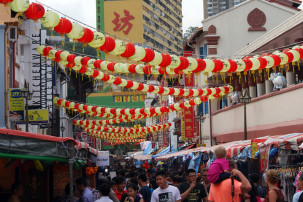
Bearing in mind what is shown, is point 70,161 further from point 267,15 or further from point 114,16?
point 114,16

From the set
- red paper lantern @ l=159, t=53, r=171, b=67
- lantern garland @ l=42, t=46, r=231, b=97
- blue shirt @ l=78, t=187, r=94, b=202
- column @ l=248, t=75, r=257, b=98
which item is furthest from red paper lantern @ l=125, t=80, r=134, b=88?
blue shirt @ l=78, t=187, r=94, b=202

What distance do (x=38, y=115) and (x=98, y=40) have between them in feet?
33.4

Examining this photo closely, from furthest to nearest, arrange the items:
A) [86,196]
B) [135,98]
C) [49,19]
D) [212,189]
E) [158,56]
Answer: [135,98] → [158,56] → [49,19] → [86,196] → [212,189]

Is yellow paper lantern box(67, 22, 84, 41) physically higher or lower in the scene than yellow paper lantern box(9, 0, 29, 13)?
lower

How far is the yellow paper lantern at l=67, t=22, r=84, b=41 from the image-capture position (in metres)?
16.2

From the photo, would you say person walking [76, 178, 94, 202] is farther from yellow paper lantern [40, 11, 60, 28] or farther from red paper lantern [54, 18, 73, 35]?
red paper lantern [54, 18, 73, 35]

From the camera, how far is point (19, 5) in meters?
13.9

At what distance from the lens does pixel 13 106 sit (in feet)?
80.1

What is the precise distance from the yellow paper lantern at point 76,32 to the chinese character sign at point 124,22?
10613 centimetres

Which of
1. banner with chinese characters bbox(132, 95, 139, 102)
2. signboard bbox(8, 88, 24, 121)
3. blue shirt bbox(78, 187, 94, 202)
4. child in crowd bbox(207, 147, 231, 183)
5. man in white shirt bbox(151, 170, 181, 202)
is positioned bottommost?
blue shirt bbox(78, 187, 94, 202)

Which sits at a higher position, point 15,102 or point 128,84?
point 128,84

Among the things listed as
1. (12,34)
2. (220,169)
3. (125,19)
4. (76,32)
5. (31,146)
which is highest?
(125,19)

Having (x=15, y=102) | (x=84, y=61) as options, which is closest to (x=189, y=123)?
(x=15, y=102)

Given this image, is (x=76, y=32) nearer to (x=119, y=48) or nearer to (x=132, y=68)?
(x=119, y=48)
